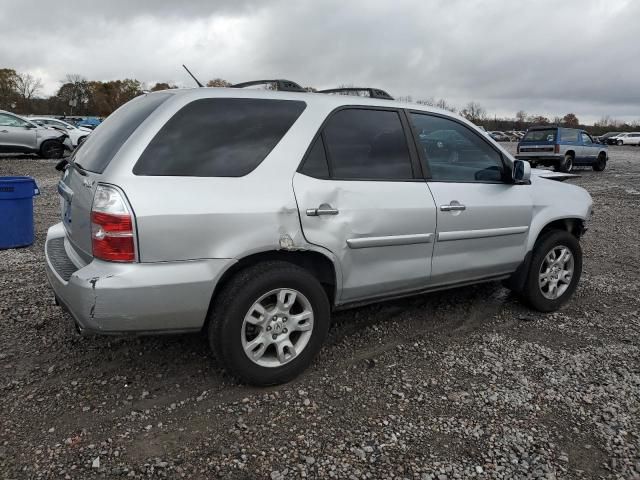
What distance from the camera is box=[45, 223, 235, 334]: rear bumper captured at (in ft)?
8.35

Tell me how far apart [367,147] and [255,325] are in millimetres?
1376

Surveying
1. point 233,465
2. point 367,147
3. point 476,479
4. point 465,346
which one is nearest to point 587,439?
point 476,479

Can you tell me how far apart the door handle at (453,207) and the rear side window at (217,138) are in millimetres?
1223

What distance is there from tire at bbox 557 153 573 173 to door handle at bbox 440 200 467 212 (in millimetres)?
16949

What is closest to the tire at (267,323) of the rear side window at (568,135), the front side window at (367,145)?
the front side window at (367,145)

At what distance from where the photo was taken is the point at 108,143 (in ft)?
9.77

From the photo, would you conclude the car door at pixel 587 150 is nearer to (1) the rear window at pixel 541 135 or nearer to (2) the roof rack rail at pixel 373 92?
(1) the rear window at pixel 541 135

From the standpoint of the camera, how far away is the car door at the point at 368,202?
121 inches

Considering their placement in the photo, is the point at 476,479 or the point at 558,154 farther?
the point at 558,154

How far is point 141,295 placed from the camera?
2572mm

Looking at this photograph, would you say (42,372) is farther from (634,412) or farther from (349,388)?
(634,412)

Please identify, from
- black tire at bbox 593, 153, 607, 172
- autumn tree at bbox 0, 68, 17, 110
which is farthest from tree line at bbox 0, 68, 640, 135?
black tire at bbox 593, 153, 607, 172

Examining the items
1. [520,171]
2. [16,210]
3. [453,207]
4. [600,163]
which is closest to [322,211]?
[453,207]

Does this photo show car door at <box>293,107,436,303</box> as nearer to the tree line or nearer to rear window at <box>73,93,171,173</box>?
rear window at <box>73,93,171,173</box>
